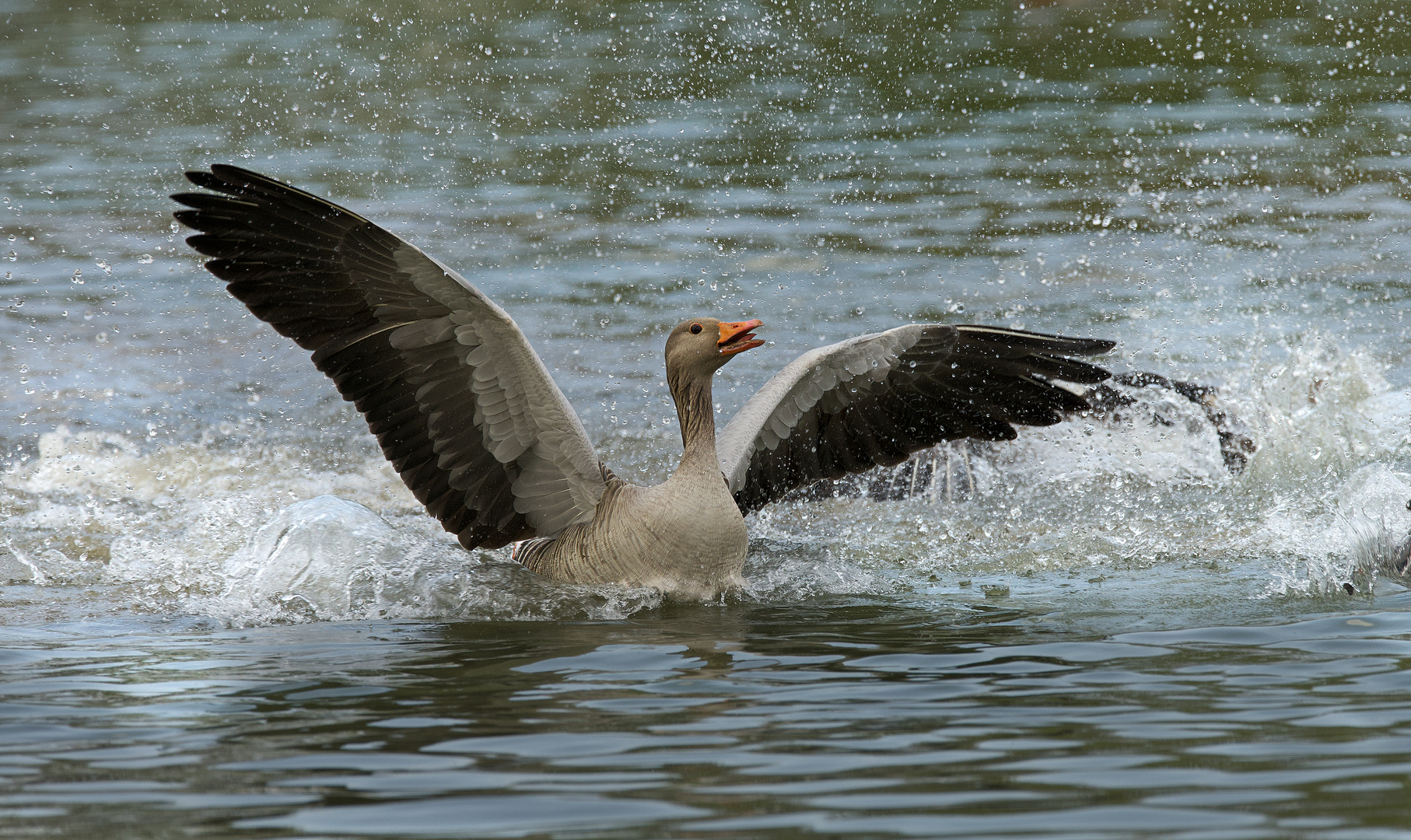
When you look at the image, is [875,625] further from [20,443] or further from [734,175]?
[734,175]

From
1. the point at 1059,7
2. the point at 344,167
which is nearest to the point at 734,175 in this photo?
the point at 344,167

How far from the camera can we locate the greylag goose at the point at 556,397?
6.09 metres

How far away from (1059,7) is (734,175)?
299 inches

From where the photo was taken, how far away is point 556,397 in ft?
20.6

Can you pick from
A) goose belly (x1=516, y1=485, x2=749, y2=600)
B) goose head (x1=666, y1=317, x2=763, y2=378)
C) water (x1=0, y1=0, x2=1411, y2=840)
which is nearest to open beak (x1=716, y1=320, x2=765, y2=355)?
goose head (x1=666, y1=317, x2=763, y2=378)

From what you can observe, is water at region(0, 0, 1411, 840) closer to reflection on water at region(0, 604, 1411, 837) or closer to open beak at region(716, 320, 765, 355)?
reflection on water at region(0, 604, 1411, 837)

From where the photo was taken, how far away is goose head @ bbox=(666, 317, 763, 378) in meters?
6.34

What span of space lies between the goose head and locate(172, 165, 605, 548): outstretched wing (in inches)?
19.7

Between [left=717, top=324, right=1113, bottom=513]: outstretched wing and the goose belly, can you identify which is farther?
[left=717, top=324, right=1113, bottom=513]: outstretched wing

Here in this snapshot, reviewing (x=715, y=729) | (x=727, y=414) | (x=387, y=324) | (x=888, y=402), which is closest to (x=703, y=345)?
(x=888, y=402)

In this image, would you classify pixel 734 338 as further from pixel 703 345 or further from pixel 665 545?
pixel 665 545

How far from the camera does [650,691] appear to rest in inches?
187

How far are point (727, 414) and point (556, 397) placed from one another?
3806 mm

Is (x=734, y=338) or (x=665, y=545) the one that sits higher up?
(x=734, y=338)
